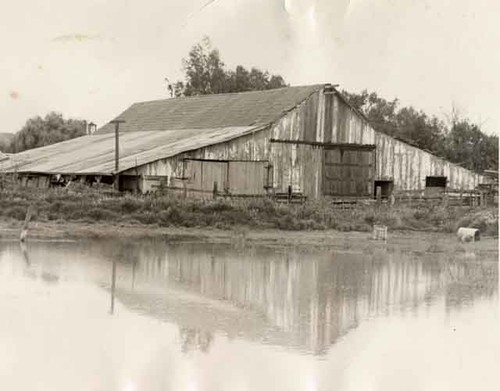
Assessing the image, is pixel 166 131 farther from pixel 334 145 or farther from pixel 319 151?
pixel 334 145

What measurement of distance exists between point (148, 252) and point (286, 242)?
13.3ft

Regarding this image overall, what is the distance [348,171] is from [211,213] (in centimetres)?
893

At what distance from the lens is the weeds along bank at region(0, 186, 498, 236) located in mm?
21125

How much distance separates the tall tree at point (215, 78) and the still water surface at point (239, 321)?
23223mm

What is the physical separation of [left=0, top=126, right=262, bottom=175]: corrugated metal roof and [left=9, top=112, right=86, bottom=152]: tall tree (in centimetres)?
258

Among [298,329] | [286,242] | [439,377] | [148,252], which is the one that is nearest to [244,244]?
[286,242]

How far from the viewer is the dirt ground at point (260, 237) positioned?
19953 mm

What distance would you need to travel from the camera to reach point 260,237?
69.9ft

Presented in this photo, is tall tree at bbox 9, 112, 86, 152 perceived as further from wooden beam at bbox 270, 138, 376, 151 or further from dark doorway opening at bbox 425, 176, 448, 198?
dark doorway opening at bbox 425, 176, 448, 198

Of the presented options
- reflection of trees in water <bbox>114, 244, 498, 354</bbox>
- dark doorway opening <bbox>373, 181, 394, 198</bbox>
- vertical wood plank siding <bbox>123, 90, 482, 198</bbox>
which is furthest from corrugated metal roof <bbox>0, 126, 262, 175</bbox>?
reflection of trees in water <bbox>114, 244, 498, 354</bbox>

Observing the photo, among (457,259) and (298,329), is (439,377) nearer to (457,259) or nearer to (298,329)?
(298,329)

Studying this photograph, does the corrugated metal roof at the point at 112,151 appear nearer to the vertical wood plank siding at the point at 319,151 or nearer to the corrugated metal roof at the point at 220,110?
the vertical wood plank siding at the point at 319,151

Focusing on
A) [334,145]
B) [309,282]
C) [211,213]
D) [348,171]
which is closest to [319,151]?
[334,145]

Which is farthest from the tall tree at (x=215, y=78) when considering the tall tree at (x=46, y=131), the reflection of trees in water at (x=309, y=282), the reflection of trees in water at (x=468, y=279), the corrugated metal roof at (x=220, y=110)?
the reflection of trees in water at (x=468, y=279)
